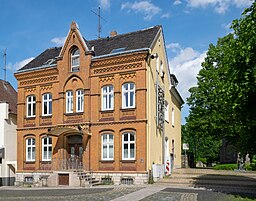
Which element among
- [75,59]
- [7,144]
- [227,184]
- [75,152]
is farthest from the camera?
[7,144]

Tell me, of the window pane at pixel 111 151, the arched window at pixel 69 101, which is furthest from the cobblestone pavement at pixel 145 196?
the arched window at pixel 69 101

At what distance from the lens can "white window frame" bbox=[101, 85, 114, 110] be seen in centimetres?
2773

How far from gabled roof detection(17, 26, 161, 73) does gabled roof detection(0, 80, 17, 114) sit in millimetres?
4558

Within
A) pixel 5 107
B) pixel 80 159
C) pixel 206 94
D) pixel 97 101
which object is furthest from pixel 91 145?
pixel 206 94

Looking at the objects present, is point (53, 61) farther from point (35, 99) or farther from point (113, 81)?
point (113, 81)

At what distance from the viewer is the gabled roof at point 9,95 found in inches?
1390

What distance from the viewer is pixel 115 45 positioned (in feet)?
99.2

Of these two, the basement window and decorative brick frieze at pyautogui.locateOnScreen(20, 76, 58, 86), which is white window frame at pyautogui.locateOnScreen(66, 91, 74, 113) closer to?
decorative brick frieze at pyautogui.locateOnScreen(20, 76, 58, 86)

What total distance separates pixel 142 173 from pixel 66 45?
12090 mm

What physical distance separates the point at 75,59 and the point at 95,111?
486cm

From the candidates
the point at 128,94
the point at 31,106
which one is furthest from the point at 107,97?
the point at 31,106

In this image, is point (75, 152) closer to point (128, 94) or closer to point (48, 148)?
point (48, 148)

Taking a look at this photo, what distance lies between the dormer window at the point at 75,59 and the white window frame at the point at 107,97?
3.29 metres

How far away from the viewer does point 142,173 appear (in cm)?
2553
